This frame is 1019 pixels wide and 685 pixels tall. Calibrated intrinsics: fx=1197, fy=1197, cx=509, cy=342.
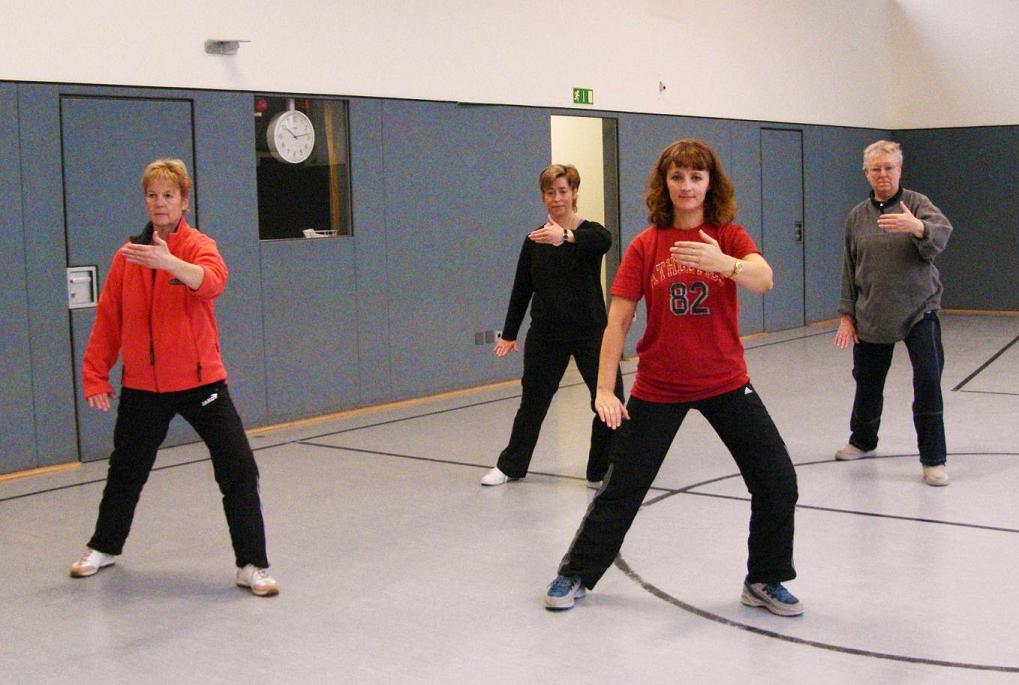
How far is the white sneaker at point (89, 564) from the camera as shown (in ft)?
15.6

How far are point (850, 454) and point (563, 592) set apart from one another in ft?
9.48

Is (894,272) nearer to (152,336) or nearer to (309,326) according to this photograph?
(152,336)

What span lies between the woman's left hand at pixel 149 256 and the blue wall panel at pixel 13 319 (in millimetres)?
2920

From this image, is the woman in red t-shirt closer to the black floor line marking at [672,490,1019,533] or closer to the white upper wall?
the black floor line marking at [672,490,1019,533]

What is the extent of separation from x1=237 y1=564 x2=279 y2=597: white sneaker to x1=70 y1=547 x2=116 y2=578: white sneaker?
2.14 ft

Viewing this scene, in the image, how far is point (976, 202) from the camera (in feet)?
49.4

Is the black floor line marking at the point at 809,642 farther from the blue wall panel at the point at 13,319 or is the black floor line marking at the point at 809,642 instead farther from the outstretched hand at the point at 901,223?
the blue wall panel at the point at 13,319

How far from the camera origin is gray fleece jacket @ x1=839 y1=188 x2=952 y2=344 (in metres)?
5.89

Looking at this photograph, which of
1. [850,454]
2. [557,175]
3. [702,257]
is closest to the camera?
[702,257]

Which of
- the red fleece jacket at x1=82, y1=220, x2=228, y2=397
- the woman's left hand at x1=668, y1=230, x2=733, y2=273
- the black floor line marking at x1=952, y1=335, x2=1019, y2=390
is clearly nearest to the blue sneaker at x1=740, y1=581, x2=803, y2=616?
the woman's left hand at x1=668, y1=230, x2=733, y2=273

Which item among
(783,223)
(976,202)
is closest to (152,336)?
(783,223)

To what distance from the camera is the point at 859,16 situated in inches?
592

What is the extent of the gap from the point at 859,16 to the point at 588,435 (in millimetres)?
9654

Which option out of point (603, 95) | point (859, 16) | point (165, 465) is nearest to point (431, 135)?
point (603, 95)
